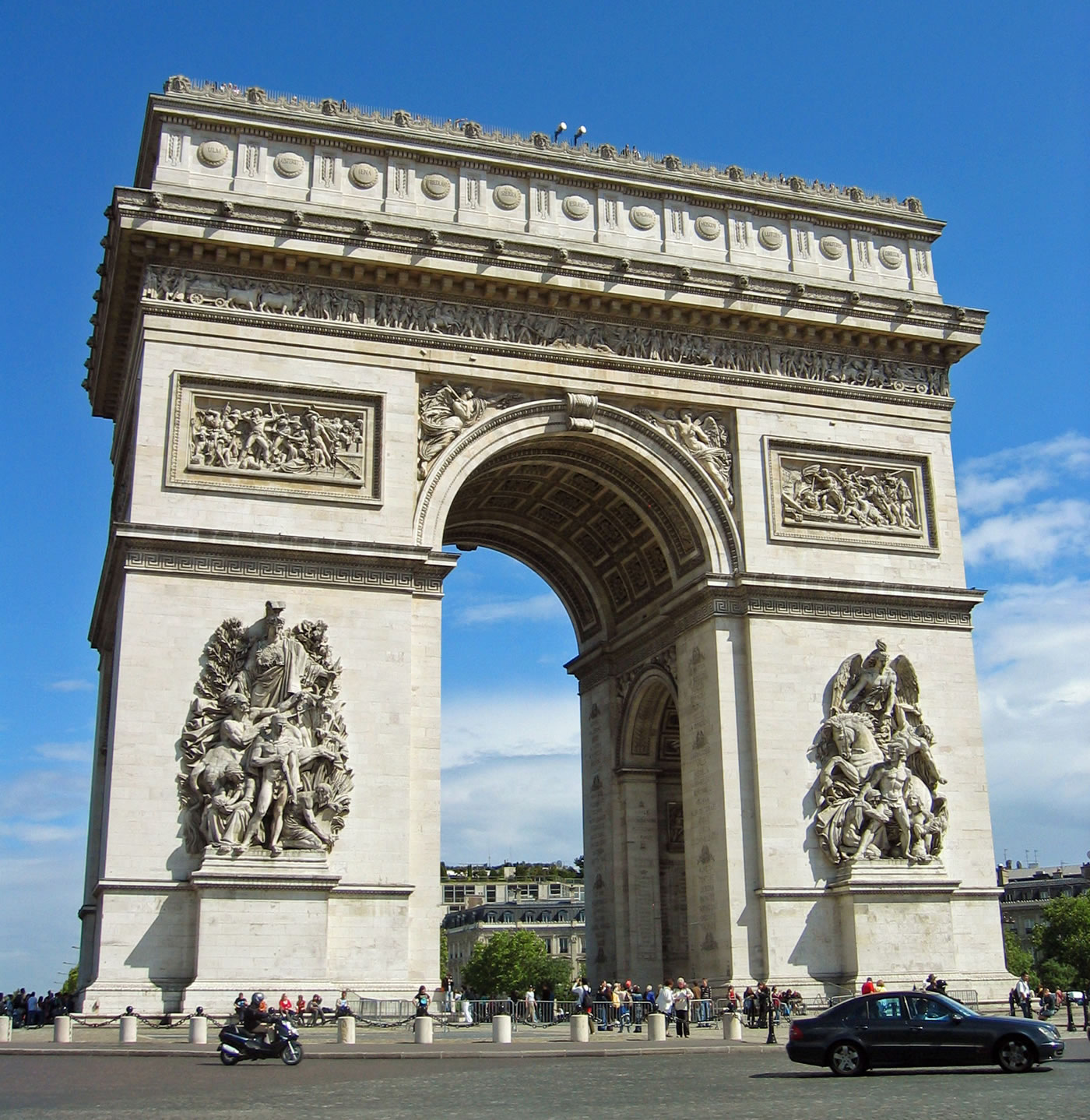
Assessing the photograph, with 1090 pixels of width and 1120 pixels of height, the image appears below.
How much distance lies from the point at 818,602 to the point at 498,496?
28.3 feet

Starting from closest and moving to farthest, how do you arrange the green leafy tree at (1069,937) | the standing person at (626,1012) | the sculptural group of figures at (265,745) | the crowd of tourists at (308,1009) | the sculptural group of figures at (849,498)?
the crowd of tourists at (308,1009) < the sculptural group of figures at (265,745) < the standing person at (626,1012) < the sculptural group of figures at (849,498) < the green leafy tree at (1069,937)

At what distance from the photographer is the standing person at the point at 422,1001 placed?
24.0m

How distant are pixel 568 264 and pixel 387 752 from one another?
1077 centimetres

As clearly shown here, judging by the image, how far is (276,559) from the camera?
1034 inches

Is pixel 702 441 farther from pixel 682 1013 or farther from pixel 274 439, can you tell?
pixel 682 1013

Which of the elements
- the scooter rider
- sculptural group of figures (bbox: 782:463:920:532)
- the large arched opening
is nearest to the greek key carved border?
the large arched opening

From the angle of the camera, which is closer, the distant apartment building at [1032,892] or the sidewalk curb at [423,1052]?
the sidewalk curb at [423,1052]

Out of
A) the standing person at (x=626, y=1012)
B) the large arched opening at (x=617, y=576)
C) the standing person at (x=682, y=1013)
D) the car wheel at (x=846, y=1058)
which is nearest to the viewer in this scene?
the car wheel at (x=846, y=1058)

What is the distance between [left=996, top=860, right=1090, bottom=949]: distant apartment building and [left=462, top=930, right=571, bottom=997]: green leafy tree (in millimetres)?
33385

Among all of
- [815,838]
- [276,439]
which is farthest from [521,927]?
[276,439]

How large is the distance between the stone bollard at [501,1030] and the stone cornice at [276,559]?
27.4ft

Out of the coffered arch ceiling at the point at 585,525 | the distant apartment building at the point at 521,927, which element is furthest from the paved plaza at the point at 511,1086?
the distant apartment building at the point at 521,927

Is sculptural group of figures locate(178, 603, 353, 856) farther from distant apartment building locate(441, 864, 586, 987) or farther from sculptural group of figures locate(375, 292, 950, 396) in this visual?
distant apartment building locate(441, 864, 586, 987)

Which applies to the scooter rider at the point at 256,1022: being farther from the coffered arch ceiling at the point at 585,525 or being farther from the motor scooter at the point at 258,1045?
the coffered arch ceiling at the point at 585,525
